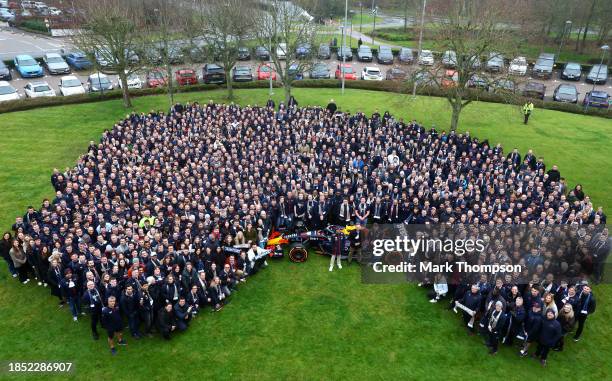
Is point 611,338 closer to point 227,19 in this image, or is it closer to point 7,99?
point 227,19

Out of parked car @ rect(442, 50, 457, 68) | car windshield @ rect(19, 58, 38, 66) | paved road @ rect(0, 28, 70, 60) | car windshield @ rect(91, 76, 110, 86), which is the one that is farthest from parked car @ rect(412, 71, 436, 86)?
paved road @ rect(0, 28, 70, 60)

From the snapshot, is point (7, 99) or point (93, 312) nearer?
point (93, 312)

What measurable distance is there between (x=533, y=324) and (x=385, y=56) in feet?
141

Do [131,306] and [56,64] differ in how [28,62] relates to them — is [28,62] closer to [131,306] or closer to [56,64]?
[56,64]

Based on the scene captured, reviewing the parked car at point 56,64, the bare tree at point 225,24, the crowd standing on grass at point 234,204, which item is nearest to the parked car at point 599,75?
the crowd standing on grass at point 234,204

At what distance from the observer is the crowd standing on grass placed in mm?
13031

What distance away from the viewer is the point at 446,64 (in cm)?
2886

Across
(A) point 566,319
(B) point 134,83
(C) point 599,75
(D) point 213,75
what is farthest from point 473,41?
(B) point 134,83

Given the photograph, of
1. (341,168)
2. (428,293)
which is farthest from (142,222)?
(428,293)

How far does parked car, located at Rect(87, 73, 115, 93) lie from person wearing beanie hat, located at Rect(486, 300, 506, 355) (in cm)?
3441

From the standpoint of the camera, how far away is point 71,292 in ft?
44.0

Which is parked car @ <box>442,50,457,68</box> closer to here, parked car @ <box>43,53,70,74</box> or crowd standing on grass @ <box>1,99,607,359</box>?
crowd standing on grass @ <box>1,99,607,359</box>

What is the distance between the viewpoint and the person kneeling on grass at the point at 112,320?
12141 millimetres

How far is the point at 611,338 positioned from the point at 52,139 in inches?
1213
